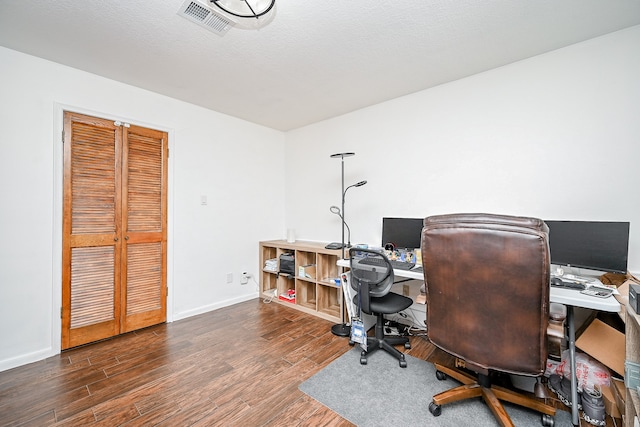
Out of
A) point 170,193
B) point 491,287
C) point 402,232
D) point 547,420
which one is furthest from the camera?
point 170,193

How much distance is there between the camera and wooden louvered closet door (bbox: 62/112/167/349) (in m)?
2.40

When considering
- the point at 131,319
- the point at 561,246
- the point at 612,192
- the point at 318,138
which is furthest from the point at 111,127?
the point at 612,192

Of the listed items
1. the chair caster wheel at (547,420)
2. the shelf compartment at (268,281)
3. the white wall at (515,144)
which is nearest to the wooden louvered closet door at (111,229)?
the shelf compartment at (268,281)

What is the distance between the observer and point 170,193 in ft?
9.89

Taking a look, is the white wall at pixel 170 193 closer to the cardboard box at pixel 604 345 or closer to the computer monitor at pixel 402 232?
the computer monitor at pixel 402 232

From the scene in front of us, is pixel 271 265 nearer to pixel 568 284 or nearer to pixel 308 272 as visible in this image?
pixel 308 272

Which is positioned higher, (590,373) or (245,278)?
(245,278)

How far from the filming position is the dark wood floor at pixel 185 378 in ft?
5.30

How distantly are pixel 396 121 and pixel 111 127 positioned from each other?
9.63ft

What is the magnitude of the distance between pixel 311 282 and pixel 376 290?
1.48 meters

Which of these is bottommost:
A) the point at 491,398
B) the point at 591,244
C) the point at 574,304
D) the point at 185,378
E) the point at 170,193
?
the point at 185,378

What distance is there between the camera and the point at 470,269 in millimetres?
1339

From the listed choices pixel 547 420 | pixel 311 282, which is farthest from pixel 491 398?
pixel 311 282

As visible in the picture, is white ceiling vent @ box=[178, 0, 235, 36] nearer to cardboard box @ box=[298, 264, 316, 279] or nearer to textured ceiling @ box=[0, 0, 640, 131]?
textured ceiling @ box=[0, 0, 640, 131]
